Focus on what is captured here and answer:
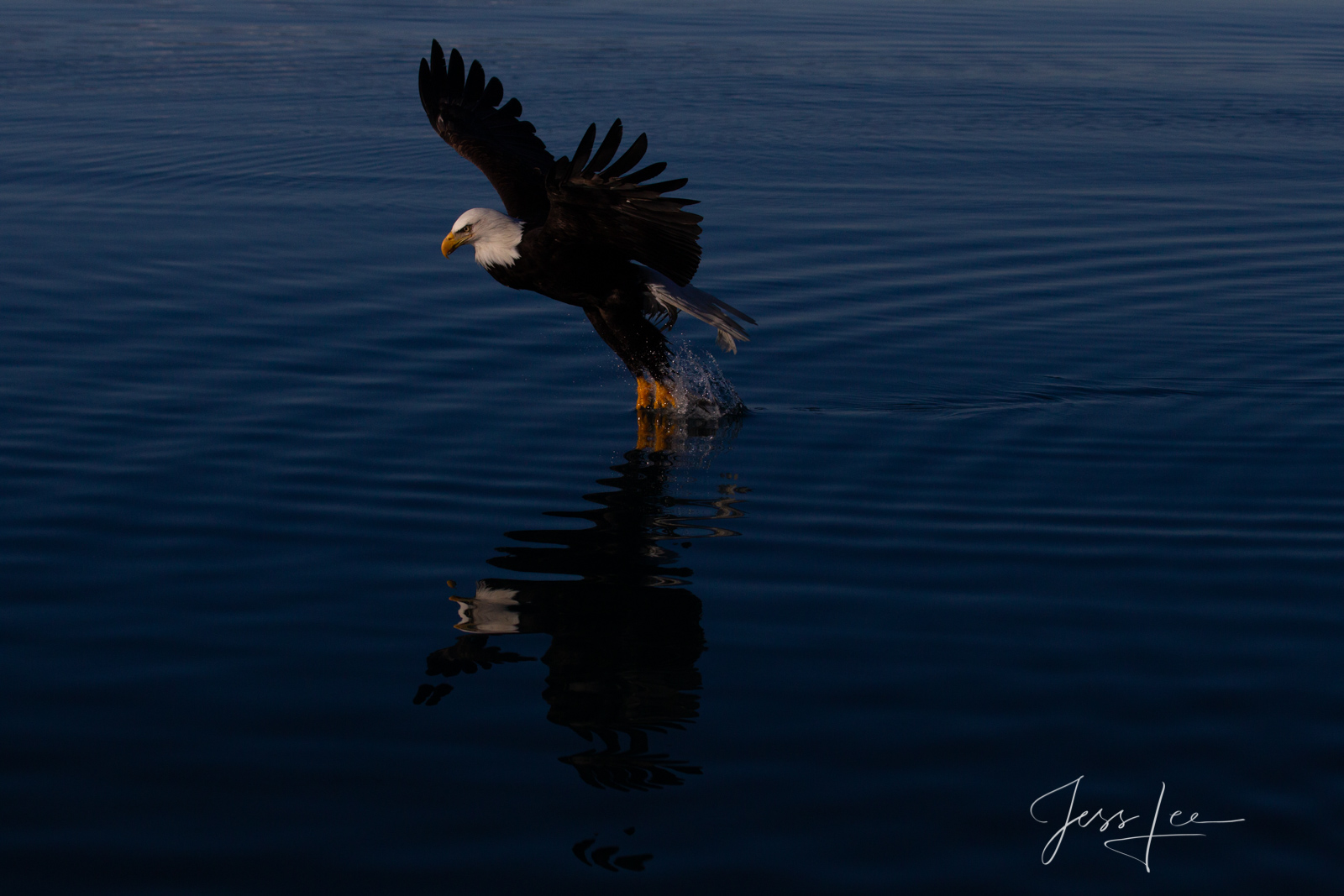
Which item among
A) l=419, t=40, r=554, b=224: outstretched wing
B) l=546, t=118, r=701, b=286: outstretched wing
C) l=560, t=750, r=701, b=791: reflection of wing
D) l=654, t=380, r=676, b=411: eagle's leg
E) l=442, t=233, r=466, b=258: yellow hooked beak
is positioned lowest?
l=560, t=750, r=701, b=791: reflection of wing

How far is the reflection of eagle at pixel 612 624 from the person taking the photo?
3564 mm

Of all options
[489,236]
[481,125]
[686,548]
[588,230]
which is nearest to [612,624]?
[686,548]

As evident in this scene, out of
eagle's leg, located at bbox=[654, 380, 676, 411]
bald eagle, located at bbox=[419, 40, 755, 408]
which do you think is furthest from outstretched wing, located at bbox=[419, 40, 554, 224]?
eagle's leg, located at bbox=[654, 380, 676, 411]

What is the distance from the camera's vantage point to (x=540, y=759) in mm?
3398

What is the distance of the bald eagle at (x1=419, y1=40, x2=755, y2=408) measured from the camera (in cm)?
581

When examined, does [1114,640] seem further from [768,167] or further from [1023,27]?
[1023,27]

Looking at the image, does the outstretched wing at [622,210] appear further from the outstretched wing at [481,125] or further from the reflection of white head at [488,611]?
the reflection of white head at [488,611]

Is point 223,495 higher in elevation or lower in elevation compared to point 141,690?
higher

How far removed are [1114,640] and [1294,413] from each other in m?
2.75

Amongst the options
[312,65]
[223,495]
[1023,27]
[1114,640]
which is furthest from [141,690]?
[1023,27]

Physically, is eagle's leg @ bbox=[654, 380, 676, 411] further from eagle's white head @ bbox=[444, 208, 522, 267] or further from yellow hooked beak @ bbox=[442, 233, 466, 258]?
yellow hooked beak @ bbox=[442, 233, 466, 258]

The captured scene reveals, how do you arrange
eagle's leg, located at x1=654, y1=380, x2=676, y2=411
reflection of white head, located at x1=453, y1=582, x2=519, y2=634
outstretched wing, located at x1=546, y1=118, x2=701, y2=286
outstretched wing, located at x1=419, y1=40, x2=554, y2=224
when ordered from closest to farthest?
reflection of white head, located at x1=453, y1=582, x2=519, y2=634, outstretched wing, located at x1=546, y1=118, x2=701, y2=286, eagle's leg, located at x1=654, y1=380, x2=676, y2=411, outstretched wing, located at x1=419, y1=40, x2=554, y2=224

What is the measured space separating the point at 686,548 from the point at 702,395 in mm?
1936

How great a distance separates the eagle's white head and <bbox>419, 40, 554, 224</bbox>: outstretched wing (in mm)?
591
